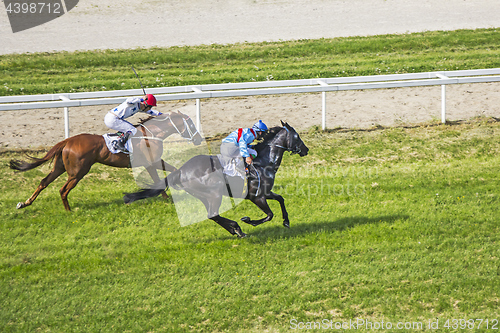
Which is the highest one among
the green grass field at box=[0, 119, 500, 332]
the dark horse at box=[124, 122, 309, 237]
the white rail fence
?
the white rail fence

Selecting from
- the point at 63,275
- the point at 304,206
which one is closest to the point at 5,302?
the point at 63,275

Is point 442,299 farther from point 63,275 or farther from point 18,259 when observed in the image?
point 18,259

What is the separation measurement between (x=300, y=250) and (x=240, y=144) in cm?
169

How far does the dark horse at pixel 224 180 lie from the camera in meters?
6.92

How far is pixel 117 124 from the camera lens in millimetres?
8141

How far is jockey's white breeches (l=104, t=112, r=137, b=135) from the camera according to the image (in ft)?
26.6

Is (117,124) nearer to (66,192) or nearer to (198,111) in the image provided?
(66,192)

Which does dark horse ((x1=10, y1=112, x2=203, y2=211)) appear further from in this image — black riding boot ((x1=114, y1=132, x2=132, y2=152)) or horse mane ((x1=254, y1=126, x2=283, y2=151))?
horse mane ((x1=254, y1=126, x2=283, y2=151))

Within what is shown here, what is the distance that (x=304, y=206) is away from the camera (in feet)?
27.2

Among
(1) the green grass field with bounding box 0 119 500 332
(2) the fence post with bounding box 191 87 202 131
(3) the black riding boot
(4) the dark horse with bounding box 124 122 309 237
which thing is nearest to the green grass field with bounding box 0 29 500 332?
(1) the green grass field with bounding box 0 119 500 332

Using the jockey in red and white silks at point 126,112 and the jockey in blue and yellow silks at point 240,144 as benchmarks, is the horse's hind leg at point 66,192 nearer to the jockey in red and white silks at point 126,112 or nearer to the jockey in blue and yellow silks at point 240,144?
the jockey in red and white silks at point 126,112

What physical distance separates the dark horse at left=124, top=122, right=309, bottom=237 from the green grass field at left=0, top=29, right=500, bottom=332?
45cm

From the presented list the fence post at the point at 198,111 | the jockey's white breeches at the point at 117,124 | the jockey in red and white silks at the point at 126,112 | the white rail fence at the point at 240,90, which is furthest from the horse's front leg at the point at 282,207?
the white rail fence at the point at 240,90

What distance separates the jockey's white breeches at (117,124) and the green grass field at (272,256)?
1324 millimetres
